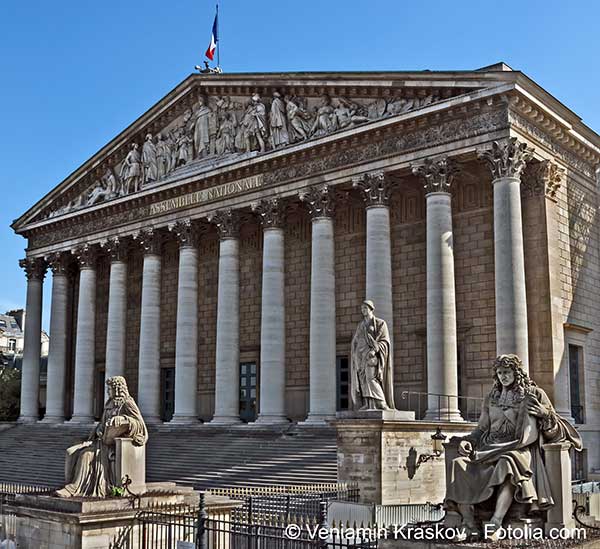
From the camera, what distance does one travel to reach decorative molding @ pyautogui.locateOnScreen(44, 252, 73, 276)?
138ft

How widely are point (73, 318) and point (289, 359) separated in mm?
15426

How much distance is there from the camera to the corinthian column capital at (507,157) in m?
25.4

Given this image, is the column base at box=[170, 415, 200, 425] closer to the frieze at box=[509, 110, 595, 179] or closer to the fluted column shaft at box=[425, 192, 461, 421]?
the fluted column shaft at box=[425, 192, 461, 421]

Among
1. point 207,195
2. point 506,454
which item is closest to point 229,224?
point 207,195

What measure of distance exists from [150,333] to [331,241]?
10814 millimetres

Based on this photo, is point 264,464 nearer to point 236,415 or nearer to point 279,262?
point 236,415

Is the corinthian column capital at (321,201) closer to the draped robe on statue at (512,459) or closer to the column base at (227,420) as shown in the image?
the column base at (227,420)

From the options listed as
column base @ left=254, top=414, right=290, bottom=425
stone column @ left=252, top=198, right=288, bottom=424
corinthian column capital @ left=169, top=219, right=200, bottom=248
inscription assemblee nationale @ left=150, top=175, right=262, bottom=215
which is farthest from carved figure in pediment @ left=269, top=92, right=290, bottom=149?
column base @ left=254, top=414, right=290, bottom=425

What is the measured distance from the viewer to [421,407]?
29719 millimetres

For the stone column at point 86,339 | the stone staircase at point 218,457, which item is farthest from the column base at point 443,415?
the stone column at point 86,339

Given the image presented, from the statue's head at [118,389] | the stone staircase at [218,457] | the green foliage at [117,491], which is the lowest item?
the stone staircase at [218,457]

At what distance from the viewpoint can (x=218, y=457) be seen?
28.7m

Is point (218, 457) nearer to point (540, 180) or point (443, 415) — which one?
point (443, 415)

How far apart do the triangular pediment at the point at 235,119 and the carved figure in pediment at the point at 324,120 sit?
1.5 inches
